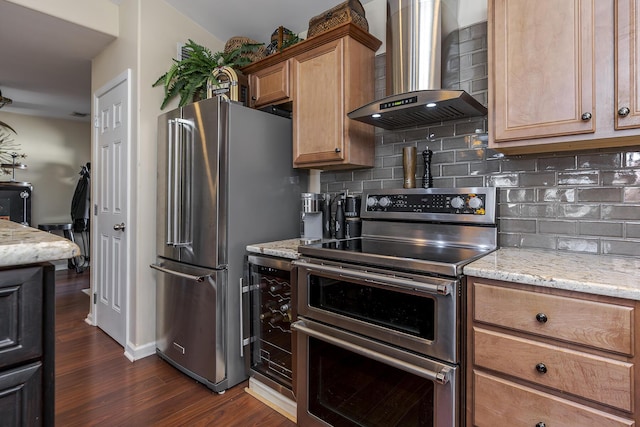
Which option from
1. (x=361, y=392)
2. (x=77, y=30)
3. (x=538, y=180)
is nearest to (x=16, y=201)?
(x=77, y=30)

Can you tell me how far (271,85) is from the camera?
2.53 meters

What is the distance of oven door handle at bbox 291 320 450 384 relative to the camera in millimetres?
1264

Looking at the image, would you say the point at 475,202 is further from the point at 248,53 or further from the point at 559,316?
the point at 248,53

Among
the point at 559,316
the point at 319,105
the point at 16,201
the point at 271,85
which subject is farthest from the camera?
the point at 16,201

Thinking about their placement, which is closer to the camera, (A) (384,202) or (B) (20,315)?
(B) (20,315)

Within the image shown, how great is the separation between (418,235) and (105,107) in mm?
2927

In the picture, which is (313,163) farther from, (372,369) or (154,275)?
(154,275)

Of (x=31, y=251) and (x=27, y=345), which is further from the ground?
(x=31, y=251)

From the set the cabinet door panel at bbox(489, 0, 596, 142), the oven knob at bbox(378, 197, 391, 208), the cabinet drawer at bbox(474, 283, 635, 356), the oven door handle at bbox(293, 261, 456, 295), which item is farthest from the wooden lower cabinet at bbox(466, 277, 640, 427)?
the oven knob at bbox(378, 197, 391, 208)

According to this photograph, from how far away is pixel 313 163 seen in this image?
2285 mm

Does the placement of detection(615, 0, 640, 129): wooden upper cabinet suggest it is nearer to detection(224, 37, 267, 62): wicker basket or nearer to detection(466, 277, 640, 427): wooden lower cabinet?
detection(466, 277, 640, 427): wooden lower cabinet

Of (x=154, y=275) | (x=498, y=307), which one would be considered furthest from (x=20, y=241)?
(x=154, y=275)

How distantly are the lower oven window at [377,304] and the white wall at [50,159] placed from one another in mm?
6101

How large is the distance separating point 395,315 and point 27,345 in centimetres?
119
